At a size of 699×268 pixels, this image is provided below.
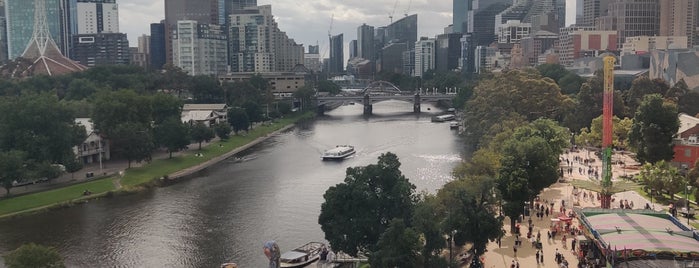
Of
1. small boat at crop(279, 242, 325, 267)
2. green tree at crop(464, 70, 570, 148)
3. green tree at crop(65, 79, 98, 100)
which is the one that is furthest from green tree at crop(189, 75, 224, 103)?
small boat at crop(279, 242, 325, 267)

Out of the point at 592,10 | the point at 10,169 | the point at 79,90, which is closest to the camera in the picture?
the point at 10,169

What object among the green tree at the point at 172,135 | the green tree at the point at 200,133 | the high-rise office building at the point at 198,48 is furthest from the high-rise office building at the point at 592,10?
the green tree at the point at 172,135

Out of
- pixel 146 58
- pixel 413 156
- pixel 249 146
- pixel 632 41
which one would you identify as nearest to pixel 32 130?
pixel 249 146

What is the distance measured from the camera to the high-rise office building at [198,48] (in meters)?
138

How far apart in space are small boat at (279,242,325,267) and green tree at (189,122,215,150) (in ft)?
110

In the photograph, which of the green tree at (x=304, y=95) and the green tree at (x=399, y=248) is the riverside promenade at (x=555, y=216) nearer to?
the green tree at (x=399, y=248)

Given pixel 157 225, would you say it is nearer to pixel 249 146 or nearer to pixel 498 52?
pixel 249 146

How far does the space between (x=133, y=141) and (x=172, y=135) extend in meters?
4.77

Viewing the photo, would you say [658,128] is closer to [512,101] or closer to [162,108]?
[512,101]

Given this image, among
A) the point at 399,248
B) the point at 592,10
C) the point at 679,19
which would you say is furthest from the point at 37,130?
the point at 592,10

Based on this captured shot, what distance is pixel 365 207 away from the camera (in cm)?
2655

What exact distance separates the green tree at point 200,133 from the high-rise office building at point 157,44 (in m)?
112

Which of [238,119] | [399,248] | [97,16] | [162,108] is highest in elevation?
[97,16]

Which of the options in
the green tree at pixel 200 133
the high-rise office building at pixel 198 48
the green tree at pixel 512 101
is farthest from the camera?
the high-rise office building at pixel 198 48
